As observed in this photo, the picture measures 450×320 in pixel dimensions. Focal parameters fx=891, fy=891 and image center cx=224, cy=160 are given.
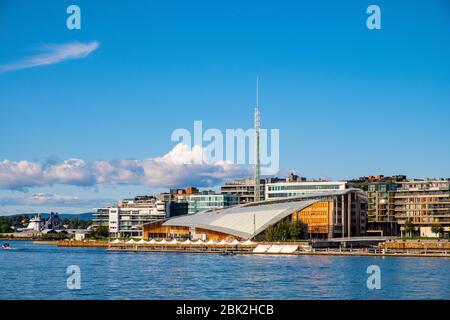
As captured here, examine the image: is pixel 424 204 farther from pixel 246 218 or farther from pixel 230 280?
pixel 230 280

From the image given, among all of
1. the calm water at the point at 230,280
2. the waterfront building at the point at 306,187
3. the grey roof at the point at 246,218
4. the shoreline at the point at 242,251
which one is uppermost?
the waterfront building at the point at 306,187

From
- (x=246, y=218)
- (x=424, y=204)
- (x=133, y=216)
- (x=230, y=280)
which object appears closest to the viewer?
(x=230, y=280)

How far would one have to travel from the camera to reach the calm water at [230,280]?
32.5m

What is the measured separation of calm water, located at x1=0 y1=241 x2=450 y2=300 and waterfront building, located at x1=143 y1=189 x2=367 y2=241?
2303cm

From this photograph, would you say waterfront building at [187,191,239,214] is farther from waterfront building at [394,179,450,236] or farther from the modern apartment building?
waterfront building at [394,179,450,236]

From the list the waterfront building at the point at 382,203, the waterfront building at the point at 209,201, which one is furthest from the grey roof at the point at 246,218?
the waterfront building at the point at 209,201

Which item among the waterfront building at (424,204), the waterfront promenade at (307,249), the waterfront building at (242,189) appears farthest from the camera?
the waterfront building at (242,189)

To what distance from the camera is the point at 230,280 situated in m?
39.1

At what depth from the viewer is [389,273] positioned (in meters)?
42.8

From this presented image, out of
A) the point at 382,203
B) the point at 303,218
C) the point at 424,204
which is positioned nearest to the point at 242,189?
the point at 382,203

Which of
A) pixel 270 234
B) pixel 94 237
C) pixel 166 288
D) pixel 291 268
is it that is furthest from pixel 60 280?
pixel 94 237

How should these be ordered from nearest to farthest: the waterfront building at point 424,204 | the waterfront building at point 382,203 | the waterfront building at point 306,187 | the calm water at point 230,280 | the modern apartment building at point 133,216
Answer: the calm water at point 230,280 < the waterfront building at point 424,204 < the waterfront building at point 382,203 < the waterfront building at point 306,187 < the modern apartment building at point 133,216

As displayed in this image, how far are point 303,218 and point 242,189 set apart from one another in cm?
4114

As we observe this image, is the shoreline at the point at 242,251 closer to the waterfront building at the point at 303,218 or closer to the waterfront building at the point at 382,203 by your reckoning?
the waterfront building at the point at 303,218
